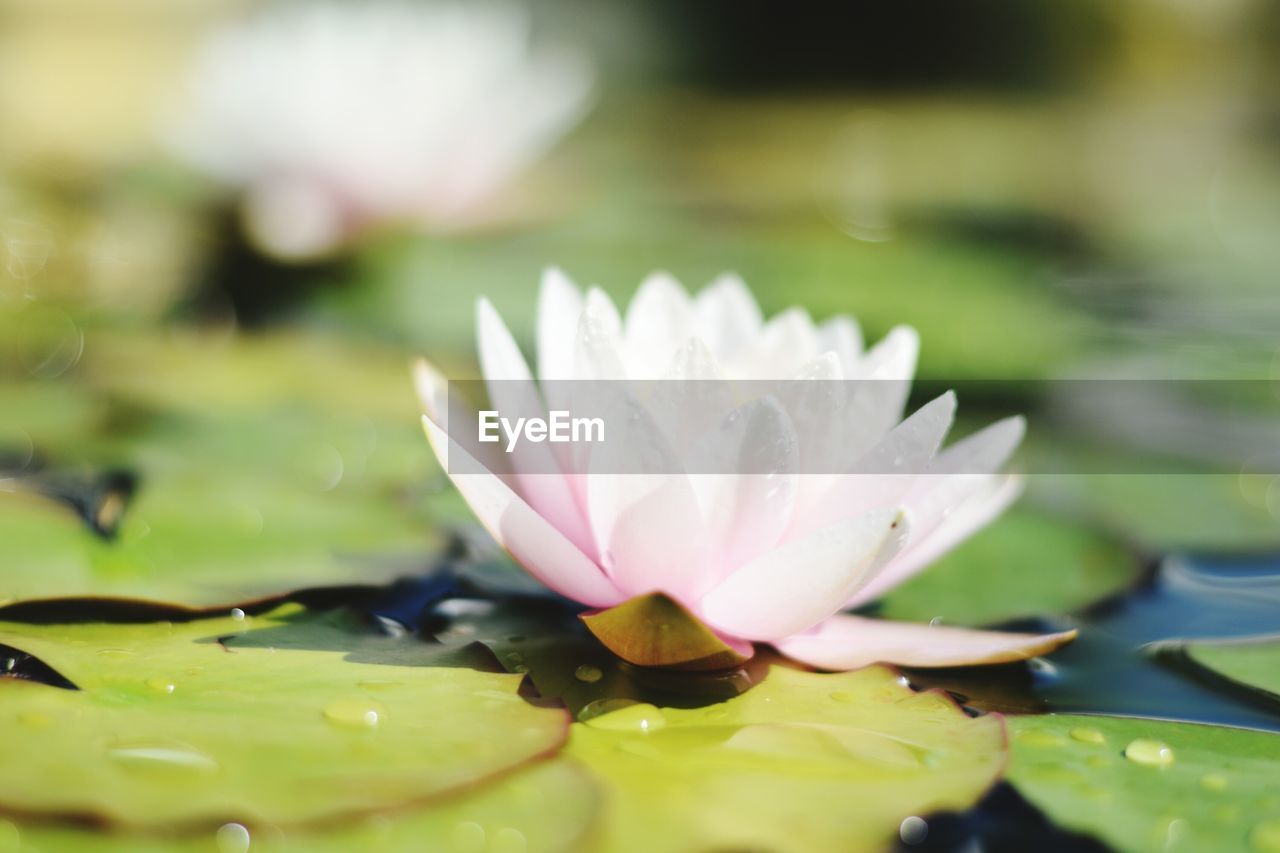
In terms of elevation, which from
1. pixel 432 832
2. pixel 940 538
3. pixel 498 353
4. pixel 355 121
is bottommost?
pixel 432 832

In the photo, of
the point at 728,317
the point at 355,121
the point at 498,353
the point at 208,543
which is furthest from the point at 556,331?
the point at 355,121

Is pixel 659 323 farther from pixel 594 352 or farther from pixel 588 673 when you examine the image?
pixel 588 673

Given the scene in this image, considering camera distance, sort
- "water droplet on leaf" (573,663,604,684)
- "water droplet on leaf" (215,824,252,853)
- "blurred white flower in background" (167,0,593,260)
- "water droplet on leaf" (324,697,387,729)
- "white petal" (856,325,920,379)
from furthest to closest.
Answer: "blurred white flower in background" (167,0,593,260), "white petal" (856,325,920,379), "water droplet on leaf" (573,663,604,684), "water droplet on leaf" (324,697,387,729), "water droplet on leaf" (215,824,252,853)

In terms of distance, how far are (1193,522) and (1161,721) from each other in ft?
1.84

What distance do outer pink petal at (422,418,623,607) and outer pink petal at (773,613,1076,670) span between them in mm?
166

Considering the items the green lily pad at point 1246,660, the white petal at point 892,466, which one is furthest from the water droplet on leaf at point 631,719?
the green lily pad at point 1246,660

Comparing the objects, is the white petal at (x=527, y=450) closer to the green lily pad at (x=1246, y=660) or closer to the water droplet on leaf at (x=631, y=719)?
the water droplet on leaf at (x=631, y=719)

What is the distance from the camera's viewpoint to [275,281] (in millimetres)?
2080

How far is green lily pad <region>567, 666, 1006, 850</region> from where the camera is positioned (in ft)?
2.11

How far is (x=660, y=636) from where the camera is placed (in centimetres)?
78

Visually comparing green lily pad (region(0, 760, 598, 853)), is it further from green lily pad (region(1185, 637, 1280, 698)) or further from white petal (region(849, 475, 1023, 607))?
green lily pad (region(1185, 637, 1280, 698))

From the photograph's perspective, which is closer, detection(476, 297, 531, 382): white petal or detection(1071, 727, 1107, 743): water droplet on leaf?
detection(1071, 727, 1107, 743): water droplet on leaf

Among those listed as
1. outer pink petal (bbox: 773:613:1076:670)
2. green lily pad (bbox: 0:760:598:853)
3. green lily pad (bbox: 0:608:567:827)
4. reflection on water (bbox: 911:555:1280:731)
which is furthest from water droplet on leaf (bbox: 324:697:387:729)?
reflection on water (bbox: 911:555:1280:731)

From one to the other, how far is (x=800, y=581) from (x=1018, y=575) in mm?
479
